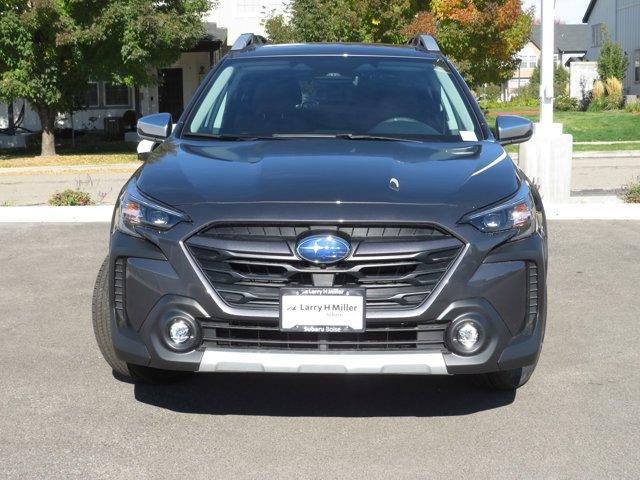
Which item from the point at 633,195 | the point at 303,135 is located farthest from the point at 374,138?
the point at 633,195

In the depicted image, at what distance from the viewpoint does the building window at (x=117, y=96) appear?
33.8 meters

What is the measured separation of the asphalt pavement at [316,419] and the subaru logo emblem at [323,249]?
827 millimetres

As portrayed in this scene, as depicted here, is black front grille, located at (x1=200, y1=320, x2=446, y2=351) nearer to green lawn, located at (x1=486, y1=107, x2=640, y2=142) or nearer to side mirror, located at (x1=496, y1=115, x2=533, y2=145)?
side mirror, located at (x1=496, y1=115, x2=533, y2=145)

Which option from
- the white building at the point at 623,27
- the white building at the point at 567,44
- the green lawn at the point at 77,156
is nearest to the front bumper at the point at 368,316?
the green lawn at the point at 77,156

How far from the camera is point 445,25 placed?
90.8 ft

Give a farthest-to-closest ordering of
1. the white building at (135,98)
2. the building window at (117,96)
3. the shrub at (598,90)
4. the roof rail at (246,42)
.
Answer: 1. the shrub at (598,90)
2. the building window at (117,96)
3. the white building at (135,98)
4. the roof rail at (246,42)

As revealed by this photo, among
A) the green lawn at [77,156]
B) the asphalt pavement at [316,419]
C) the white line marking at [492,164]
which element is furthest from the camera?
the green lawn at [77,156]

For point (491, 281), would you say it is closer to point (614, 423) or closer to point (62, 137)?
point (614, 423)

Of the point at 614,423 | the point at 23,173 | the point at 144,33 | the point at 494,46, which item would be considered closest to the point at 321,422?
the point at 614,423

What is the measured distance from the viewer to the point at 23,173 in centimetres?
2083

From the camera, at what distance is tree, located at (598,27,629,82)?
4256 cm

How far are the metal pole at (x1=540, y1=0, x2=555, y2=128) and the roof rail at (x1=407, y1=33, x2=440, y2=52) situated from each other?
5779mm

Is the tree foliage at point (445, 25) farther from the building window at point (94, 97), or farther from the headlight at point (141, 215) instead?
the headlight at point (141, 215)

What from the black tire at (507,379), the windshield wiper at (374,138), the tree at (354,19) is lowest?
the black tire at (507,379)
